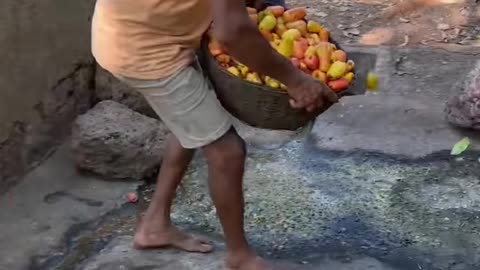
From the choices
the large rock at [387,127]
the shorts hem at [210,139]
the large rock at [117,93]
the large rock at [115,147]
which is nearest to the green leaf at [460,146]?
→ the large rock at [387,127]

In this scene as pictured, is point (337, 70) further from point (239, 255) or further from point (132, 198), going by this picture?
point (132, 198)

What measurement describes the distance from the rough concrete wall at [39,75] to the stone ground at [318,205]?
0.13m

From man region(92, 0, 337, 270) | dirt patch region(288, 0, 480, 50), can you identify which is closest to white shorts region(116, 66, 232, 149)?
man region(92, 0, 337, 270)

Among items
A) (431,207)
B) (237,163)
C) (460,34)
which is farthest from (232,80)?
(460,34)

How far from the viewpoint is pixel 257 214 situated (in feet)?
12.3

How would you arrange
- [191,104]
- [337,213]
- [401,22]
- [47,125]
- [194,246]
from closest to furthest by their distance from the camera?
[191,104] < [194,246] < [337,213] < [47,125] < [401,22]

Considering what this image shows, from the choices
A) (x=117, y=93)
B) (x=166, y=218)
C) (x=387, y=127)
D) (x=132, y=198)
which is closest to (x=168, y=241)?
(x=166, y=218)

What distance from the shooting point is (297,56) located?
9.30 feet

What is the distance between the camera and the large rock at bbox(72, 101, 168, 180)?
4.02 meters

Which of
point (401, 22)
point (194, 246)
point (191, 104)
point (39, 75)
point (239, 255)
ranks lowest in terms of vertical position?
point (401, 22)

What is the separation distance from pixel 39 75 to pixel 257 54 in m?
1.70

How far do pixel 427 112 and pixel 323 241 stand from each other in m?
1.36

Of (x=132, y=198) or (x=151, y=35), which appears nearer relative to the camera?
(x=151, y=35)

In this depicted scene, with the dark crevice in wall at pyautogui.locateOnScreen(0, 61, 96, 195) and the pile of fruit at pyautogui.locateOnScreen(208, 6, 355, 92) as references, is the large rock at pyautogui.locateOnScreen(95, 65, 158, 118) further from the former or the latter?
the pile of fruit at pyautogui.locateOnScreen(208, 6, 355, 92)
